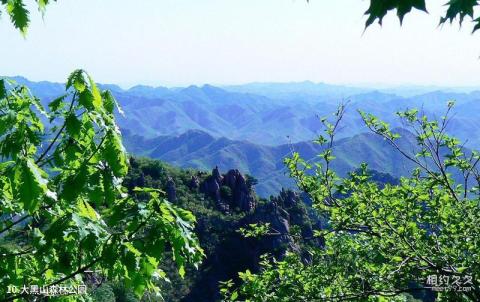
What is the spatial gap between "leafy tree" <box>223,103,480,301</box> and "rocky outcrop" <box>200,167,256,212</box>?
91399 mm

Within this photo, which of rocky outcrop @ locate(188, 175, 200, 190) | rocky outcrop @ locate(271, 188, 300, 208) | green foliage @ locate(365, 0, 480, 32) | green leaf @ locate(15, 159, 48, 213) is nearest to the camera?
green foliage @ locate(365, 0, 480, 32)

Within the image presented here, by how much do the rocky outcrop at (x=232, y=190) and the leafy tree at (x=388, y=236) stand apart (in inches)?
3598

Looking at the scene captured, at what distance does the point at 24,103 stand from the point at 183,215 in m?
2.34

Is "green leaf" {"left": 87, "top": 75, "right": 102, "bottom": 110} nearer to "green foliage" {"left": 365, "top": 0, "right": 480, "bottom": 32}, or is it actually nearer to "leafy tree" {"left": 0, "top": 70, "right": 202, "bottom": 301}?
"leafy tree" {"left": 0, "top": 70, "right": 202, "bottom": 301}

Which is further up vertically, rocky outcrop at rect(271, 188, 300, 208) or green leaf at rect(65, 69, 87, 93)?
green leaf at rect(65, 69, 87, 93)

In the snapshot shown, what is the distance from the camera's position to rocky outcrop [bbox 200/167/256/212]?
4090 inches

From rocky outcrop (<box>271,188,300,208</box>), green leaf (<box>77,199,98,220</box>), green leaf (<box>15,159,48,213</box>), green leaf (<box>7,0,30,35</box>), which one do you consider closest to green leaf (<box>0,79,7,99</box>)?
green leaf (<box>7,0,30,35</box>)

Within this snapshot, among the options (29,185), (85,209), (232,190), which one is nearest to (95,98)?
(29,185)

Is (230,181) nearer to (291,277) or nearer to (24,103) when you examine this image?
(291,277)

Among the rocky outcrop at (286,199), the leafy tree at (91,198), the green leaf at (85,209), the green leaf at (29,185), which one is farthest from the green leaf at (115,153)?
the rocky outcrop at (286,199)

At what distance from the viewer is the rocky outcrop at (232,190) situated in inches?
4090

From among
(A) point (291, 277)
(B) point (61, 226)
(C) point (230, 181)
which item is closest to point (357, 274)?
(A) point (291, 277)

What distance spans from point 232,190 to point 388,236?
315 ft

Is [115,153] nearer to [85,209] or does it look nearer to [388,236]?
[85,209]
